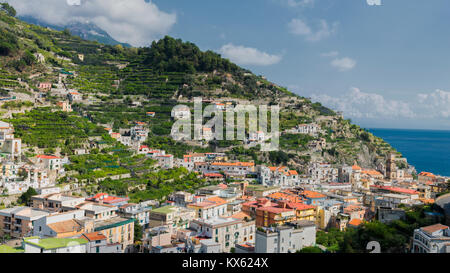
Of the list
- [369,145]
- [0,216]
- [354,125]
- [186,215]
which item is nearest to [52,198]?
[0,216]

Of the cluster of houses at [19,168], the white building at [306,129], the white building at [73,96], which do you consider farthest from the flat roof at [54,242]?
the white building at [306,129]

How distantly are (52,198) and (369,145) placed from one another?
26170 millimetres

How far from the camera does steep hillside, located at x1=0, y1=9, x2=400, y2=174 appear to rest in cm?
2497

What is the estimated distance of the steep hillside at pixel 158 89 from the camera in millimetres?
24969

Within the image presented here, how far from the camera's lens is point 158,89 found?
31.6 metres

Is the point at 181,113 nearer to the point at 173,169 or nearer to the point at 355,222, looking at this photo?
the point at 173,169

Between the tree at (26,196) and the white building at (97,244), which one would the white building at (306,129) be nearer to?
the tree at (26,196)

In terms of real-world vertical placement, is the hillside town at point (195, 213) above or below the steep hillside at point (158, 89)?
below

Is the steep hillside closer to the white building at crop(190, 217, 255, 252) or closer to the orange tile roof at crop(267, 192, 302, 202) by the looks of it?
the orange tile roof at crop(267, 192, 302, 202)

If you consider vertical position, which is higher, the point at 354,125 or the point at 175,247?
the point at 354,125

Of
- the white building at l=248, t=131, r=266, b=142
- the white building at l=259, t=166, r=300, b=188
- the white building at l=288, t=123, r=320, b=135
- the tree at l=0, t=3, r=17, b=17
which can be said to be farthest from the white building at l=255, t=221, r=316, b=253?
the tree at l=0, t=3, r=17, b=17
